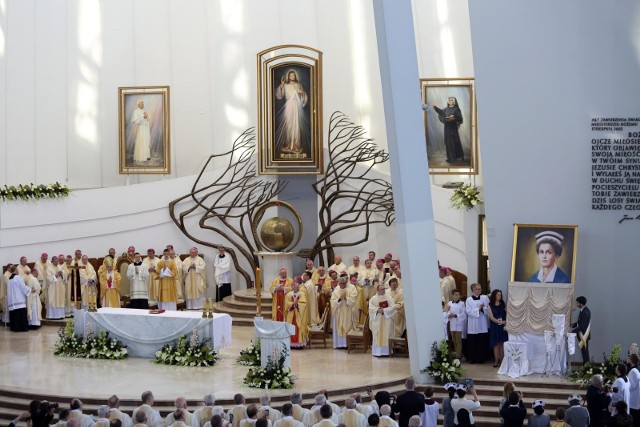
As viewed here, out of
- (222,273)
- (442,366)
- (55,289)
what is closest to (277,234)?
(222,273)

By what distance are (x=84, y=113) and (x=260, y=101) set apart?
477cm

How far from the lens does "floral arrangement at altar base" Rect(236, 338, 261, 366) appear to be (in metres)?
15.8

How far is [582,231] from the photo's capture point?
641 inches

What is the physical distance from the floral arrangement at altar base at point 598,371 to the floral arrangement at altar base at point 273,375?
3947mm

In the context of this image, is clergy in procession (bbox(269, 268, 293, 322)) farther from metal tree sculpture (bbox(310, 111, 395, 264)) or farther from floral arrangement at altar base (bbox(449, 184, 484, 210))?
metal tree sculpture (bbox(310, 111, 395, 264))

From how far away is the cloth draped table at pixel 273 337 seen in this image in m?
15.1

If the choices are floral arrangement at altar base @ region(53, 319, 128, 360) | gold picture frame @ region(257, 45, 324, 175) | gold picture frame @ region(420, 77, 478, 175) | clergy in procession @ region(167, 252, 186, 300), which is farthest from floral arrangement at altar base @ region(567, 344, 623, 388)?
clergy in procession @ region(167, 252, 186, 300)

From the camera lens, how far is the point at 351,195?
22891 millimetres

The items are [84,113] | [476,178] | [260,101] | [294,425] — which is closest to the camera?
[294,425]

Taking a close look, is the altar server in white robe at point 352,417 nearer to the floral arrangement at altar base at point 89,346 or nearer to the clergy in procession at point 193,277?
the floral arrangement at altar base at point 89,346

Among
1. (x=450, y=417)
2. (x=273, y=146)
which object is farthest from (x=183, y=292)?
(x=450, y=417)

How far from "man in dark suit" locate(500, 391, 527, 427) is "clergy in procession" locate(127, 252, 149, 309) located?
1102 centimetres

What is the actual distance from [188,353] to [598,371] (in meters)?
6.17

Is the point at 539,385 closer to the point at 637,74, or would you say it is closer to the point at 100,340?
the point at 637,74
